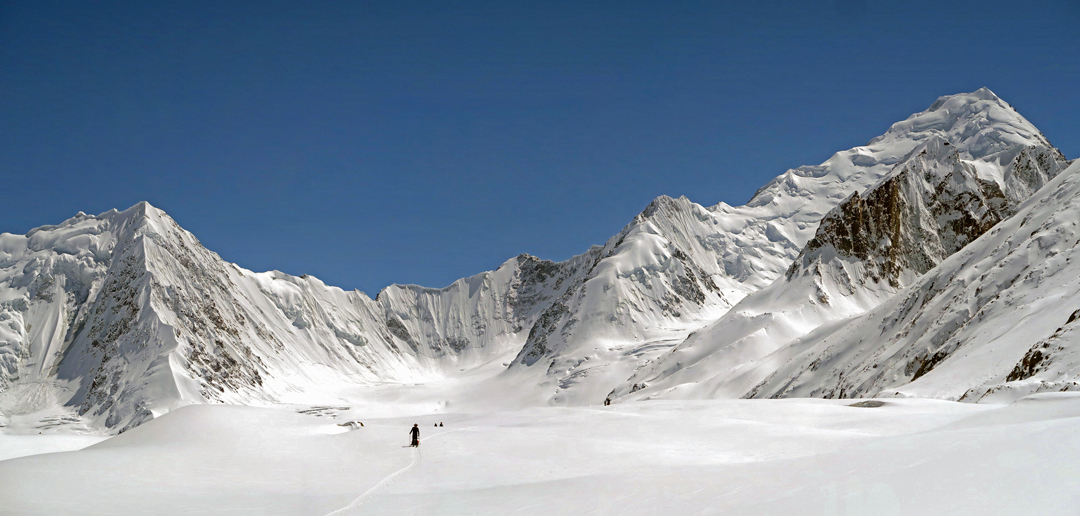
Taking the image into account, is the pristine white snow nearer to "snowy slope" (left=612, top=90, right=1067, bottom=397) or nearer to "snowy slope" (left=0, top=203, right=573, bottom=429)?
"snowy slope" (left=612, top=90, right=1067, bottom=397)

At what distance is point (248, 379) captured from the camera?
176 m

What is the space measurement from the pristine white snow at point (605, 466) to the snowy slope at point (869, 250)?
261 feet

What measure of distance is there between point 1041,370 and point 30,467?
41595 millimetres

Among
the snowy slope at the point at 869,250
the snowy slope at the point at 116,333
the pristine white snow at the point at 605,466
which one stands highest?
the snowy slope at the point at 116,333

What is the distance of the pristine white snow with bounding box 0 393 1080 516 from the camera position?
10.2 metres

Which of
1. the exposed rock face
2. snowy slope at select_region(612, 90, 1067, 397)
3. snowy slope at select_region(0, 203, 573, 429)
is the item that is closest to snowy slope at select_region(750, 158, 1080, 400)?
snowy slope at select_region(612, 90, 1067, 397)

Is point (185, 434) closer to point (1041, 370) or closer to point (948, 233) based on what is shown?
point (1041, 370)

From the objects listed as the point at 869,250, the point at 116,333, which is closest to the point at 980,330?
the point at 869,250

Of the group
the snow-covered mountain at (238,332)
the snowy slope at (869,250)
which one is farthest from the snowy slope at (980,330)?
the snowy slope at (869,250)

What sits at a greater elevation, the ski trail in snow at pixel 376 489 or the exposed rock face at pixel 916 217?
the exposed rock face at pixel 916 217

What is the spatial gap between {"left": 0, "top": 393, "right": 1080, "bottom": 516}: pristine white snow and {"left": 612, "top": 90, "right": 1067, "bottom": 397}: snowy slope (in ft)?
261

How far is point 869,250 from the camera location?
139625 millimetres

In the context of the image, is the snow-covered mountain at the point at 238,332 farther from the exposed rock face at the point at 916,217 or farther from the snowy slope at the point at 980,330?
the snowy slope at the point at 980,330

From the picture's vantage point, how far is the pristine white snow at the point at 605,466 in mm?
10219
